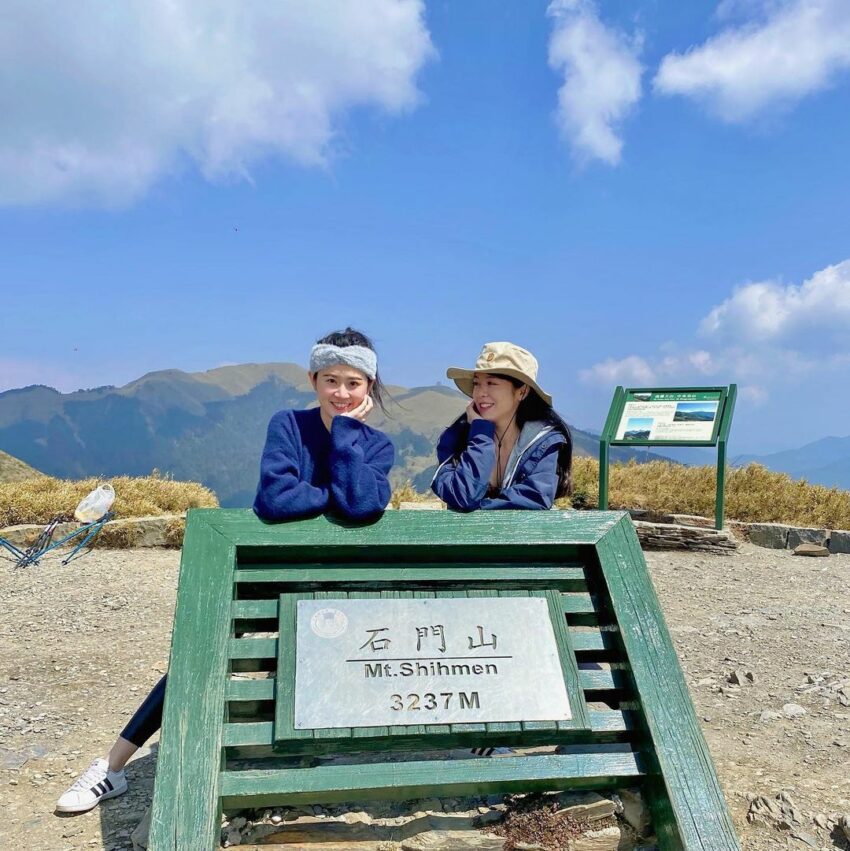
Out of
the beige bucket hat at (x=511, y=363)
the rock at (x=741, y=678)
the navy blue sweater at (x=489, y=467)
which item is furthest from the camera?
the rock at (x=741, y=678)

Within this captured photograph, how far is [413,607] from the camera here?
9.45 feet

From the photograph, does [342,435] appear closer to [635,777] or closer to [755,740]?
[635,777]

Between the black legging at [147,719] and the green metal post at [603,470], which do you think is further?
the green metal post at [603,470]

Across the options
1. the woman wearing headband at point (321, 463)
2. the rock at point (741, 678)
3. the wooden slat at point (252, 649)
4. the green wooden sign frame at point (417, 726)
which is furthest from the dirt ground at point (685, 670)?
the wooden slat at point (252, 649)

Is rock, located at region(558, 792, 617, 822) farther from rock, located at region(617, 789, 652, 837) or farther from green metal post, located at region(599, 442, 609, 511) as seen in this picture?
green metal post, located at region(599, 442, 609, 511)

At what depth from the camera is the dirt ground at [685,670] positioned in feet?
11.1

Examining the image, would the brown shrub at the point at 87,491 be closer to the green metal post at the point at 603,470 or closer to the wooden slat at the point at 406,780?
the green metal post at the point at 603,470

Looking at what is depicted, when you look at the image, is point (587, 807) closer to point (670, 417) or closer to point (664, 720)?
point (664, 720)

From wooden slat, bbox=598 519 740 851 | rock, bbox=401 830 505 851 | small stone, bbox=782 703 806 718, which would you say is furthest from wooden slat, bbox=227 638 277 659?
small stone, bbox=782 703 806 718

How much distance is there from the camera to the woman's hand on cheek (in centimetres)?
326

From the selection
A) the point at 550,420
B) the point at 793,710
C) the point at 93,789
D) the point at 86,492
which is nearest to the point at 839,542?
the point at 793,710

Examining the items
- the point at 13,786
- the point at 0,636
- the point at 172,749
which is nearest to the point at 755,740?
the point at 172,749

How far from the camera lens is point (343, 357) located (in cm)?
322

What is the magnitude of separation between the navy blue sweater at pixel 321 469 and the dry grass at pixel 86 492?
269 inches
